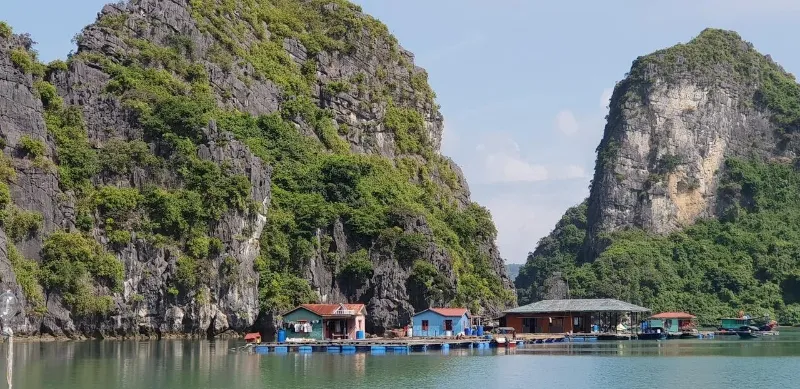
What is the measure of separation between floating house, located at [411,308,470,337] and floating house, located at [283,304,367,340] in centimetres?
568

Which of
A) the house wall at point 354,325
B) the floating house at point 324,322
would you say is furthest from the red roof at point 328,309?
the house wall at point 354,325

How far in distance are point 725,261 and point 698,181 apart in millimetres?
13333

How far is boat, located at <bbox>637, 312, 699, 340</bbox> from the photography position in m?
84.5

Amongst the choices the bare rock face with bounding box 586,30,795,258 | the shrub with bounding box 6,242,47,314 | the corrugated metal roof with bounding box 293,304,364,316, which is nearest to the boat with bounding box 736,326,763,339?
the corrugated metal roof with bounding box 293,304,364,316

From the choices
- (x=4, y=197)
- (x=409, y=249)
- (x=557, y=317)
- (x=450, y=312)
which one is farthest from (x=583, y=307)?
(x=4, y=197)

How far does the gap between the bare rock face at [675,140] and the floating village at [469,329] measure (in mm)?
41407

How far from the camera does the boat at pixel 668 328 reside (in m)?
84.5

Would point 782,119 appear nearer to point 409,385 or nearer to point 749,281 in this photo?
point 749,281

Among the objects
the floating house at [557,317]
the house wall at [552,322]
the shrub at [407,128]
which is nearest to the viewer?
the floating house at [557,317]

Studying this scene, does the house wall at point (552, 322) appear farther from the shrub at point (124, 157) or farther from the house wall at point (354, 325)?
the shrub at point (124, 157)

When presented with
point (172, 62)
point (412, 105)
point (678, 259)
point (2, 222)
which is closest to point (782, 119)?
point (678, 259)

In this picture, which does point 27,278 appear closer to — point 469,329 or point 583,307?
point 469,329

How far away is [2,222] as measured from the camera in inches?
2532

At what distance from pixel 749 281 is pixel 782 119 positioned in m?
30.1
